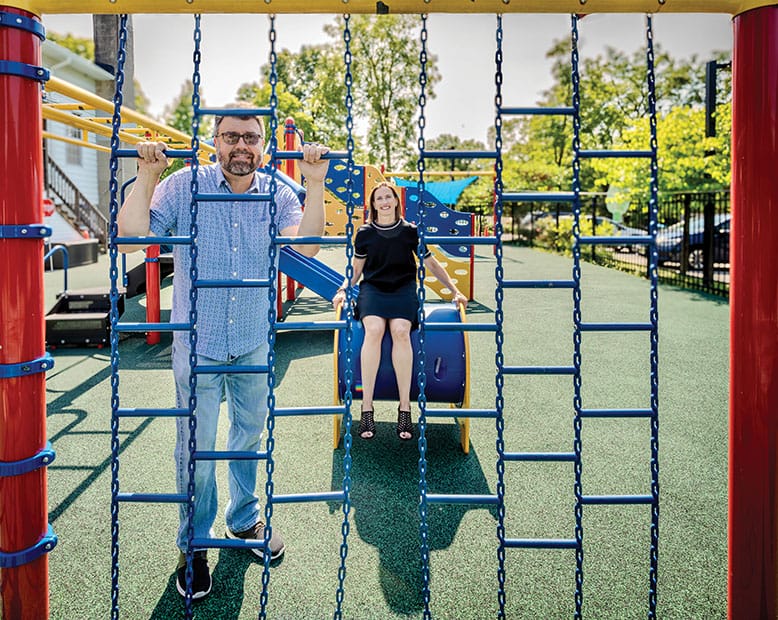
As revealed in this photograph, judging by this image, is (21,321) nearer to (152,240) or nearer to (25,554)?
(152,240)

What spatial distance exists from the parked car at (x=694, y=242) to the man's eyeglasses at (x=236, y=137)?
12.4 meters

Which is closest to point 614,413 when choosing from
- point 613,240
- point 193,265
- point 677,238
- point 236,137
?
point 613,240

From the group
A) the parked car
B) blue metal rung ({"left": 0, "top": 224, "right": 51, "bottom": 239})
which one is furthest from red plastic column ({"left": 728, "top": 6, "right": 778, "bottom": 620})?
the parked car

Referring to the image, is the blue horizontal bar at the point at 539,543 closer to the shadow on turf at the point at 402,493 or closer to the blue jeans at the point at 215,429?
the shadow on turf at the point at 402,493

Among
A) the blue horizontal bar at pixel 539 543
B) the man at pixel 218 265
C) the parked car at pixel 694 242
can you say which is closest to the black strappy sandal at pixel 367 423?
the man at pixel 218 265

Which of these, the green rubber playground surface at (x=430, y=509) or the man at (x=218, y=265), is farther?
the green rubber playground surface at (x=430, y=509)

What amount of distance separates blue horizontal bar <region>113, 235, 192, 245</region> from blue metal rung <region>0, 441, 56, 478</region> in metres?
0.64

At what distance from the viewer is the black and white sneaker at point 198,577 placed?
8.05ft

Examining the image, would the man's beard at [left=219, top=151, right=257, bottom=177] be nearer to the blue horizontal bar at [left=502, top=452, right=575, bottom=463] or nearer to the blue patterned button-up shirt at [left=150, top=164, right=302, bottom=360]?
the blue patterned button-up shirt at [left=150, top=164, right=302, bottom=360]

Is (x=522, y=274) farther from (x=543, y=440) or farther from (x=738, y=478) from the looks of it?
(x=738, y=478)

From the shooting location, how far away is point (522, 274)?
13.9 metres

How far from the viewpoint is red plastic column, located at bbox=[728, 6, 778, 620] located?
179 centimetres

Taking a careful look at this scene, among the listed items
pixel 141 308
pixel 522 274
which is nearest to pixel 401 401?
pixel 141 308

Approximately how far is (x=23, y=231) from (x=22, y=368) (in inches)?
14.5
